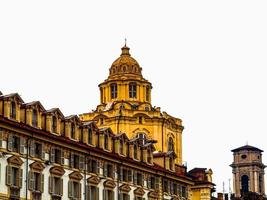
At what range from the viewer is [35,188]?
Answer: 8075 centimetres

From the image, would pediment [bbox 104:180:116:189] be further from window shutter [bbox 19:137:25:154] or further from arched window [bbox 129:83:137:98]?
arched window [bbox 129:83:137:98]

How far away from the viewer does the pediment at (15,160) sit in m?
77.0

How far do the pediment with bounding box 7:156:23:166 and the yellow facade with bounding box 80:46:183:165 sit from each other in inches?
2810

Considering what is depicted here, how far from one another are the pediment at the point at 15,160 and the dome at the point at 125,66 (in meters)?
82.5

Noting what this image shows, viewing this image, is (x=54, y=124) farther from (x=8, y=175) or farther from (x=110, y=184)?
(x=110, y=184)

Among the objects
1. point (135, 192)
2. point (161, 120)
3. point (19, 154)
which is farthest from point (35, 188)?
point (161, 120)

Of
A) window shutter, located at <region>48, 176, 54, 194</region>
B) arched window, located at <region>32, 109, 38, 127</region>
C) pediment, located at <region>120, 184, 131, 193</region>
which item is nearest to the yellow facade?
pediment, located at <region>120, 184, 131, 193</region>

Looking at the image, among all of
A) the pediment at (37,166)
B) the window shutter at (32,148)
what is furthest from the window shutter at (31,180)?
the window shutter at (32,148)

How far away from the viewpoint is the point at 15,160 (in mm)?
77688

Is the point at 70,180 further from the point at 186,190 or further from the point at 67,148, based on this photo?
the point at 186,190

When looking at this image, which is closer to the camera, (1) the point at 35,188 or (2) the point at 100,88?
(1) the point at 35,188

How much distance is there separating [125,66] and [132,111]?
1166 centimetres

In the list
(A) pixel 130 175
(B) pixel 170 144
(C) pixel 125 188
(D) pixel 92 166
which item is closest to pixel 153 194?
(A) pixel 130 175

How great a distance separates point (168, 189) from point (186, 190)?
21.2 ft
